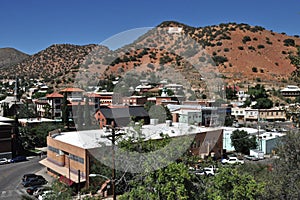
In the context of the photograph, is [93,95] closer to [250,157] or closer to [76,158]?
[250,157]

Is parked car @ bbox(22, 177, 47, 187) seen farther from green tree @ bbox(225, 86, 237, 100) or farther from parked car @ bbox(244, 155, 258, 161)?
green tree @ bbox(225, 86, 237, 100)

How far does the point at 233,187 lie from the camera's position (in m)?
8.03

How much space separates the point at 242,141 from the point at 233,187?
16339 mm

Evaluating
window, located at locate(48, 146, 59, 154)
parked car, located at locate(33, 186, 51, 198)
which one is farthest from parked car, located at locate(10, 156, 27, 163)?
parked car, located at locate(33, 186, 51, 198)

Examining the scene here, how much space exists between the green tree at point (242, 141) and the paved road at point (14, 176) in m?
13.8

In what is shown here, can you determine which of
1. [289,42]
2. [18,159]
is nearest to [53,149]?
[18,159]

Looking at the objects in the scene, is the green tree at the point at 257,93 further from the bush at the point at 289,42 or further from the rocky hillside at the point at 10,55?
the rocky hillside at the point at 10,55

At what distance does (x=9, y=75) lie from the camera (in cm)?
9350

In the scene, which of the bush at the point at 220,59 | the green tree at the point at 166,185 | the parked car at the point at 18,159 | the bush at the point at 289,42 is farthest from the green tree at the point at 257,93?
the green tree at the point at 166,185

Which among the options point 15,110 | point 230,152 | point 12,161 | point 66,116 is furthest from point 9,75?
point 230,152

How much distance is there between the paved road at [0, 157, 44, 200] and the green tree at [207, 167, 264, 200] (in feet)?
34.0

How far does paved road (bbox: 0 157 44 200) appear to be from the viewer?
15.2m

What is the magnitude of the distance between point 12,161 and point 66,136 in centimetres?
683

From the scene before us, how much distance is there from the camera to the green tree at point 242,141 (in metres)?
23.6
